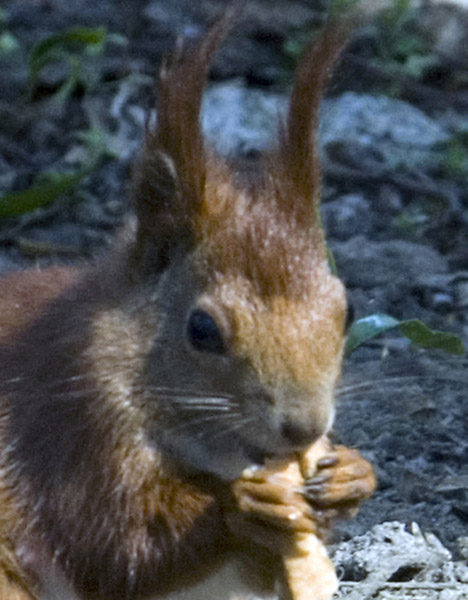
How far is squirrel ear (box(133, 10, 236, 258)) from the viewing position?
4133 millimetres

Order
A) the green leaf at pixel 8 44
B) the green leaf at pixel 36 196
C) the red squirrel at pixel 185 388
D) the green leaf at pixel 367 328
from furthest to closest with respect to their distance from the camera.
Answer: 1. the green leaf at pixel 8 44
2. the green leaf at pixel 36 196
3. the green leaf at pixel 367 328
4. the red squirrel at pixel 185 388

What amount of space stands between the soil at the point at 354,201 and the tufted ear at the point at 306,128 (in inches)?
9.4

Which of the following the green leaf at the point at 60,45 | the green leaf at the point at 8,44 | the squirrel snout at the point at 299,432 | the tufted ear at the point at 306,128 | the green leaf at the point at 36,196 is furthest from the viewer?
the green leaf at the point at 8,44

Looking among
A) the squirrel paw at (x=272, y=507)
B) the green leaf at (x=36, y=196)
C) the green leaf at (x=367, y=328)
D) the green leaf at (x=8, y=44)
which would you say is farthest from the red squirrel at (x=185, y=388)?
the green leaf at (x=8, y=44)

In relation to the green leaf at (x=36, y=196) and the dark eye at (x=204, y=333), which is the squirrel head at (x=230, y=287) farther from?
the green leaf at (x=36, y=196)

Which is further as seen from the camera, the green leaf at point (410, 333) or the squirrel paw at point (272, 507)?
the green leaf at point (410, 333)

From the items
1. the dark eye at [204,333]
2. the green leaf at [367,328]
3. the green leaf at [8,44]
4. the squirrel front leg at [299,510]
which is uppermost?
the dark eye at [204,333]

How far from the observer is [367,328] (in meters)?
5.59

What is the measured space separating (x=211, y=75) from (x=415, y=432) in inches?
141

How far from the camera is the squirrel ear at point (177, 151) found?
13.6 feet

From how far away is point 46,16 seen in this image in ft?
30.4

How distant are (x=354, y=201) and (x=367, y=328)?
209cm

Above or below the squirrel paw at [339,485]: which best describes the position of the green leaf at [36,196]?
below

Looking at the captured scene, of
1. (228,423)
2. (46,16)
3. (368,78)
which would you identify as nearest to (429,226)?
(368,78)
